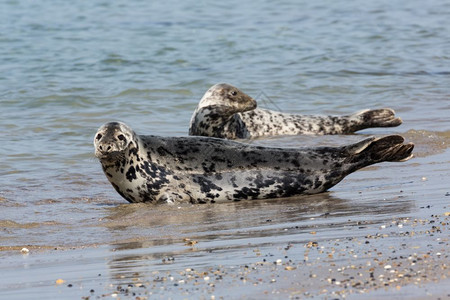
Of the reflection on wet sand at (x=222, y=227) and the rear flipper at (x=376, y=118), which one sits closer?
the reflection on wet sand at (x=222, y=227)

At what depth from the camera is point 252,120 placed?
36.3 feet

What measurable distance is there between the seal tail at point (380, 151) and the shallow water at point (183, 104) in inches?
8.2

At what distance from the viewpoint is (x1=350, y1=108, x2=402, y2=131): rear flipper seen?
1053cm

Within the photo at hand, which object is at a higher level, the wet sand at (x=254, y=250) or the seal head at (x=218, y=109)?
the wet sand at (x=254, y=250)

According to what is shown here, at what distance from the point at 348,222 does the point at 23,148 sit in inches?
196

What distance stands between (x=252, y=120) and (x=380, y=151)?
176 inches

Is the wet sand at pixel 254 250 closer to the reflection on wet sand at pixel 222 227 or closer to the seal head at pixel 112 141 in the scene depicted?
the reflection on wet sand at pixel 222 227

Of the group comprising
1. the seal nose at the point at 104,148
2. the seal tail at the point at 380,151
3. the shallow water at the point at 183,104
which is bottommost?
the shallow water at the point at 183,104

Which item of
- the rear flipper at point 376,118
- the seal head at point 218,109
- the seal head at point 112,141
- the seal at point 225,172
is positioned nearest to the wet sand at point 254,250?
the seal at point 225,172

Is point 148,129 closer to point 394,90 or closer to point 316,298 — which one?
→ point 394,90

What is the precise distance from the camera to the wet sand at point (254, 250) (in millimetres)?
3861

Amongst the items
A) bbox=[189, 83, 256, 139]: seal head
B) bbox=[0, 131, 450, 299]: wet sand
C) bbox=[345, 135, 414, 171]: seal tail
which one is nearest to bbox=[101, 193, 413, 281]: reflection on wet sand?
bbox=[0, 131, 450, 299]: wet sand

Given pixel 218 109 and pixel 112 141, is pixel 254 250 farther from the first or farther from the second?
pixel 218 109

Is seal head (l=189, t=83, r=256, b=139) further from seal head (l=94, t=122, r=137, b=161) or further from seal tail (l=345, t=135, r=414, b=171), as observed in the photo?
seal head (l=94, t=122, r=137, b=161)
